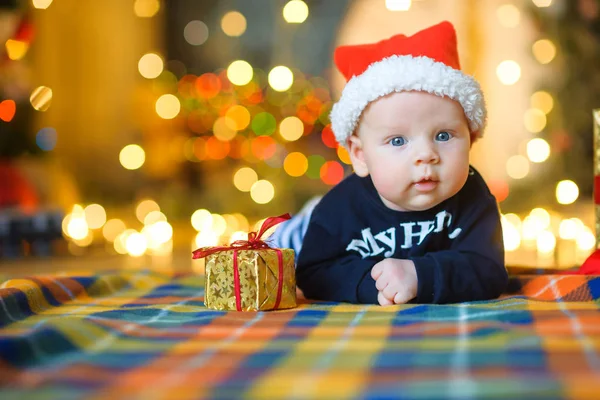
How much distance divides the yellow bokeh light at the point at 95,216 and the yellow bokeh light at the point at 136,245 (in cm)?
42

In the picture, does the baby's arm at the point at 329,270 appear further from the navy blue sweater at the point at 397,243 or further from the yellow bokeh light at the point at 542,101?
the yellow bokeh light at the point at 542,101

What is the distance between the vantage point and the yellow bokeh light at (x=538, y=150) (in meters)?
3.89

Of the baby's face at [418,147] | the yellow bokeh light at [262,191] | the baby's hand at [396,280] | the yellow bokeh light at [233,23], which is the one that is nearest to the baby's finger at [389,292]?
the baby's hand at [396,280]

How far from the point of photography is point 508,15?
170 inches

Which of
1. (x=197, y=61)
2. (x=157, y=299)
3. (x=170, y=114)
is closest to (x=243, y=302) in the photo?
(x=157, y=299)

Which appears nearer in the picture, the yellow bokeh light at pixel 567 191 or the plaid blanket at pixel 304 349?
the plaid blanket at pixel 304 349

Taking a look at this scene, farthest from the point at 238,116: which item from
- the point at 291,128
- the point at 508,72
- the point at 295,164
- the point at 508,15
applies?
the point at 508,15

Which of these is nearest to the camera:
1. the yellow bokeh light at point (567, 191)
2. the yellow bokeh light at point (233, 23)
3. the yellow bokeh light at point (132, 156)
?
the yellow bokeh light at point (567, 191)

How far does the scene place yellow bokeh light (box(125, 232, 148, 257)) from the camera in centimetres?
334

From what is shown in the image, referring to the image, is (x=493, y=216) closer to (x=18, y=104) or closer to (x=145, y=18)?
(x=18, y=104)

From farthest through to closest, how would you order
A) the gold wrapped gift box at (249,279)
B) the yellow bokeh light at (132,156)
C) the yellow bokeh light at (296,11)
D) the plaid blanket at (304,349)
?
the yellow bokeh light at (296,11), the yellow bokeh light at (132,156), the gold wrapped gift box at (249,279), the plaid blanket at (304,349)

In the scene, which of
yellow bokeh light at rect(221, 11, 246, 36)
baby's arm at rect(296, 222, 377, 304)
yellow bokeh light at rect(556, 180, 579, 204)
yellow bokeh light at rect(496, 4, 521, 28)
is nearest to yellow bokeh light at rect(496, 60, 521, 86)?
yellow bokeh light at rect(496, 4, 521, 28)

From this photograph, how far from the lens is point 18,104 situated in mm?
3264

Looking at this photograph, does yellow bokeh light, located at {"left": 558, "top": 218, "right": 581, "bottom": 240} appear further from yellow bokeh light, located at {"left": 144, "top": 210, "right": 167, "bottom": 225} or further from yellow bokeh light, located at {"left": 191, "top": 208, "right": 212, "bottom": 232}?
yellow bokeh light, located at {"left": 144, "top": 210, "right": 167, "bottom": 225}
